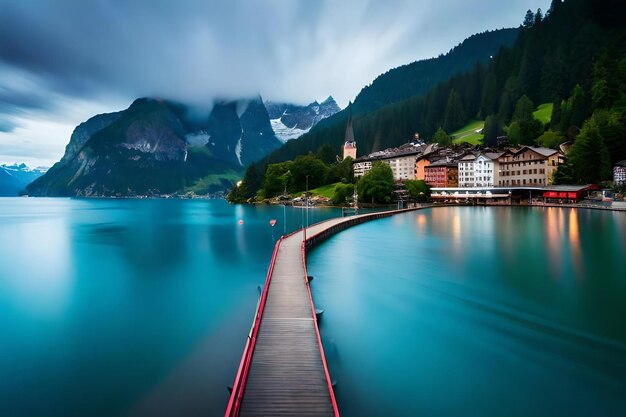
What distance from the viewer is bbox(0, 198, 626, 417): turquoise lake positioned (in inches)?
509

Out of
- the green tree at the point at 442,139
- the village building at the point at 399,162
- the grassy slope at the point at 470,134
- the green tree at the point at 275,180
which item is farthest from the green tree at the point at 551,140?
the green tree at the point at 275,180

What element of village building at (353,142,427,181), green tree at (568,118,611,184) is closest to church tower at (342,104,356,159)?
village building at (353,142,427,181)

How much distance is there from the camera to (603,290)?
957 inches

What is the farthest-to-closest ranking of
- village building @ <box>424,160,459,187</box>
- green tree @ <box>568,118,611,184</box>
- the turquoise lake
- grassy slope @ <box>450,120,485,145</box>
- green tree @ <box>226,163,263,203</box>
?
green tree @ <box>226,163,263,203</box>
grassy slope @ <box>450,120,485,145</box>
village building @ <box>424,160,459,187</box>
green tree @ <box>568,118,611,184</box>
the turquoise lake

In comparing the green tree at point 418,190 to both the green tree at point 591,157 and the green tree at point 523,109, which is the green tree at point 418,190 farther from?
the green tree at point 523,109

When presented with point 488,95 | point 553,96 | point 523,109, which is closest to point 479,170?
point 523,109

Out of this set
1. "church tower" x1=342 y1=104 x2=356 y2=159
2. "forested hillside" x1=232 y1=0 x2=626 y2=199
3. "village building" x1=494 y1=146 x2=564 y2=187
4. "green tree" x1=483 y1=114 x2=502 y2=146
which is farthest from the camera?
"church tower" x1=342 y1=104 x2=356 y2=159

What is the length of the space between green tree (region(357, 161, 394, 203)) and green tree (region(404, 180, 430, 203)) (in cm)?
684

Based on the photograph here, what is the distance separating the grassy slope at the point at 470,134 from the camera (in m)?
150

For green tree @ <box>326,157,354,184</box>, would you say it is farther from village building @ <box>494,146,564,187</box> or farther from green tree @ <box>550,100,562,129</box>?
green tree @ <box>550,100,562,129</box>

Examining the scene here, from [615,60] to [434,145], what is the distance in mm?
60426

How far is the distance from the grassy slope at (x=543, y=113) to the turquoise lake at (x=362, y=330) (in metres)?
110

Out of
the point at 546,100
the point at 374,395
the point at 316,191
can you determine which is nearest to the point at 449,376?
the point at 374,395

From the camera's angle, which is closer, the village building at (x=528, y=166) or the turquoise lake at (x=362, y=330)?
the turquoise lake at (x=362, y=330)
